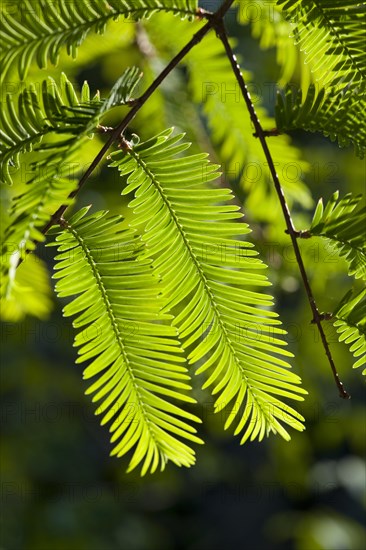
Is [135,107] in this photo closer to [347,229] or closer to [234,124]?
[347,229]

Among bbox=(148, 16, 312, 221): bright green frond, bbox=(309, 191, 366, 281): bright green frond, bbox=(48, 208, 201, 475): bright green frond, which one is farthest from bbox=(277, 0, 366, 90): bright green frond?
bbox=(148, 16, 312, 221): bright green frond

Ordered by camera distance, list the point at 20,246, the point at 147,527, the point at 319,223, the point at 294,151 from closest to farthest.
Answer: the point at 20,246
the point at 319,223
the point at 294,151
the point at 147,527

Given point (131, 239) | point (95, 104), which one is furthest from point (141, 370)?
point (95, 104)

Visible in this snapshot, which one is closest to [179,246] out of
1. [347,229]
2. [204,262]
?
[204,262]

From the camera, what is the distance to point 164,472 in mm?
3113

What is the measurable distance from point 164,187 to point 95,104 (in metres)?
0.09

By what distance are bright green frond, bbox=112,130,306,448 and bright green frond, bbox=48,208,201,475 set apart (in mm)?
21

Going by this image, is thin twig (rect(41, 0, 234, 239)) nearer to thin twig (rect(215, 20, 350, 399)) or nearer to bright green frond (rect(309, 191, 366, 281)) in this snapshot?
thin twig (rect(215, 20, 350, 399))

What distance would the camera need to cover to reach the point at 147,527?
11.1ft

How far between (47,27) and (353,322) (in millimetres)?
345

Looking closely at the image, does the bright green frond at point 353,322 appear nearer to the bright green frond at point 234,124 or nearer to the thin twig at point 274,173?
the thin twig at point 274,173

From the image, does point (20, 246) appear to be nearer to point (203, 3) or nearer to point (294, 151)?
point (294, 151)

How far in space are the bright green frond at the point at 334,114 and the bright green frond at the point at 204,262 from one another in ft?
0.30

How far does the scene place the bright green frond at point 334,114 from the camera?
0.59m
